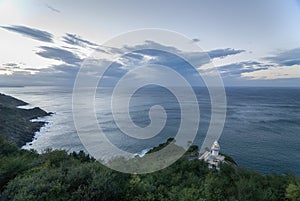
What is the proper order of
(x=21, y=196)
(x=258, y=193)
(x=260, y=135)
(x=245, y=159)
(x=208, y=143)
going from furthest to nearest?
(x=260, y=135)
(x=208, y=143)
(x=245, y=159)
(x=258, y=193)
(x=21, y=196)

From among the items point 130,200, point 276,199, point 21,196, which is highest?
point 21,196

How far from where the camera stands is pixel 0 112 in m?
36.0

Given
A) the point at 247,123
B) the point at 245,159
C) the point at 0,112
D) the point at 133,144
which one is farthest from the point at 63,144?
the point at 247,123

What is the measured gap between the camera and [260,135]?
3006 cm

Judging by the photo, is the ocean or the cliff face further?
the cliff face

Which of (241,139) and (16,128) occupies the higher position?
(16,128)

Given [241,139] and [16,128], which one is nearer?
[241,139]

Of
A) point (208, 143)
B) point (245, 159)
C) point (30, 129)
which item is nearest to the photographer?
point (245, 159)

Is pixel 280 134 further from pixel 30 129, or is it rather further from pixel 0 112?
pixel 0 112

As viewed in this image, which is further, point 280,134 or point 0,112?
point 0,112

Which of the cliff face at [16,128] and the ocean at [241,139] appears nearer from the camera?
the ocean at [241,139]

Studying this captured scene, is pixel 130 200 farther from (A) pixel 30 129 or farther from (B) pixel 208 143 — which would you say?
(A) pixel 30 129

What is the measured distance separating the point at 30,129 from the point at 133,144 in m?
18.6

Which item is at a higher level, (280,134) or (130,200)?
(130,200)
